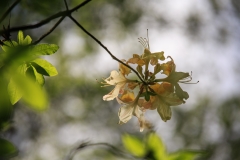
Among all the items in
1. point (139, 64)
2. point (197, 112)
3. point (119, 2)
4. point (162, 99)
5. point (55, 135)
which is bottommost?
point (162, 99)

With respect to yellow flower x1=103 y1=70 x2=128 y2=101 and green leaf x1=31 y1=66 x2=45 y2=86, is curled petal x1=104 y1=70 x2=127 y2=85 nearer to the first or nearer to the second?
yellow flower x1=103 y1=70 x2=128 y2=101

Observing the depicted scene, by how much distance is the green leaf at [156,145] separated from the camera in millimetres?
999

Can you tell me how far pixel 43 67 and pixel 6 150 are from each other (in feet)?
2.35

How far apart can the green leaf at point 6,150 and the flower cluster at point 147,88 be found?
883mm

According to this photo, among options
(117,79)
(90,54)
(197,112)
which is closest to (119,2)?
(90,54)

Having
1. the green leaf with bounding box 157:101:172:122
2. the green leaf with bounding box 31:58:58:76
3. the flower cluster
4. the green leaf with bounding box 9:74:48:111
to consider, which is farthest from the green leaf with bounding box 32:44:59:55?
the green leaf with bounding box 9:74:48:111

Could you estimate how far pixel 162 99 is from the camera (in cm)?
172

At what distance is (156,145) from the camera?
1.02m

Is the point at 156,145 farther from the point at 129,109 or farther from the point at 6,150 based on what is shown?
the point at 129,109

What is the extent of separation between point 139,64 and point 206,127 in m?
11.0

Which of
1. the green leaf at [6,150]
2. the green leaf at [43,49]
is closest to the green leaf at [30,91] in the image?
the green leaf at [6,150]

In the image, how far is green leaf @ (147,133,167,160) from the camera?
100 cm

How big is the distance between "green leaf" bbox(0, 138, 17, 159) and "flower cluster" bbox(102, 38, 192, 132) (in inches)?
34.8

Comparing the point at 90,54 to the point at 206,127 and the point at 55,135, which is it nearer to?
the point at 55,135
